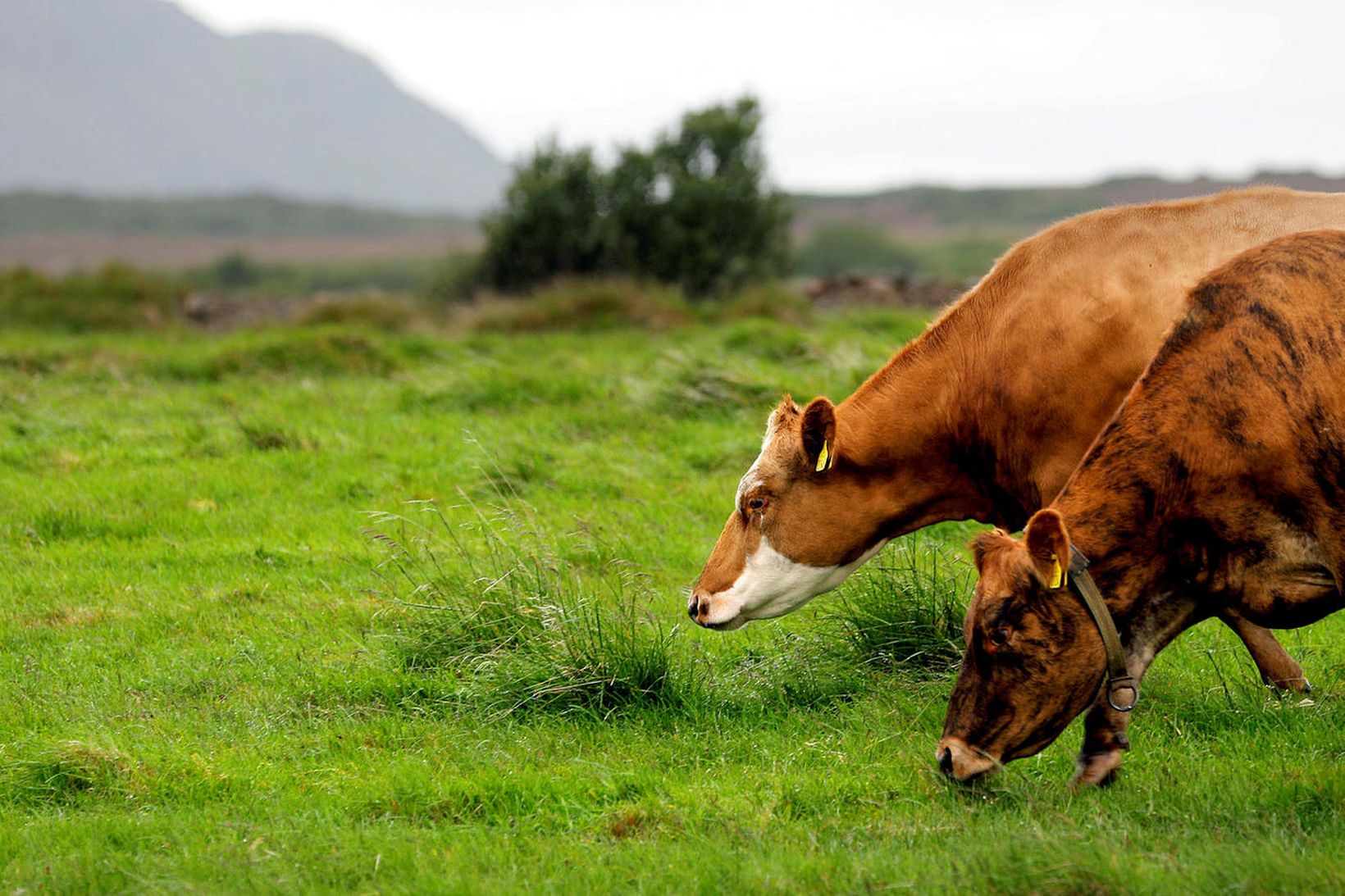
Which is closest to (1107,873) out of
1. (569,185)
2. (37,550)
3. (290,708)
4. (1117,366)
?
(1117,366)

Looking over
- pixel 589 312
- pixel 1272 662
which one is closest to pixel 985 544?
pixel 1272 662

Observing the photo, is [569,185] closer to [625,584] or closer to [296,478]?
[296,478]

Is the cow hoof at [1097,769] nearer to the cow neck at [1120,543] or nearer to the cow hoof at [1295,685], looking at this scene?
the cow neck at [1120,543]

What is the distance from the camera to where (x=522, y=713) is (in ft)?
19.6

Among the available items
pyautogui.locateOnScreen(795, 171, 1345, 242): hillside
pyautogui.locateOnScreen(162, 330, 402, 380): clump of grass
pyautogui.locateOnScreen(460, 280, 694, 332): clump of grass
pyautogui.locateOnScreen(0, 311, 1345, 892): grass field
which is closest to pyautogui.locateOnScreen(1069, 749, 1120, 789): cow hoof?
pyautogui.locateOnScreen(0, 311, 1345, 892): grass field

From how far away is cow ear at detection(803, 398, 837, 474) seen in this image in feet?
20.0

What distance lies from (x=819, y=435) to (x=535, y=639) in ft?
5.44

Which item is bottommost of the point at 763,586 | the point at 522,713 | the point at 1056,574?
the point at 522,713

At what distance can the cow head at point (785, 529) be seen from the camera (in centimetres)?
638

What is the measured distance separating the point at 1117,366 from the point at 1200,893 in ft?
9.08

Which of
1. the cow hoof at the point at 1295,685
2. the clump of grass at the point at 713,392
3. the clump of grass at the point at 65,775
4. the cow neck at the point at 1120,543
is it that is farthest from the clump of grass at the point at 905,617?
the clump of grass at the point at 713,392

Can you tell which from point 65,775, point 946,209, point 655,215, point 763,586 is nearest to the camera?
point 65,775

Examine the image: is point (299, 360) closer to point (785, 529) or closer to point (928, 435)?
point (785, 529)

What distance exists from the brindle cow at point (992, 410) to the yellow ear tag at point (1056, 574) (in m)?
1.74
